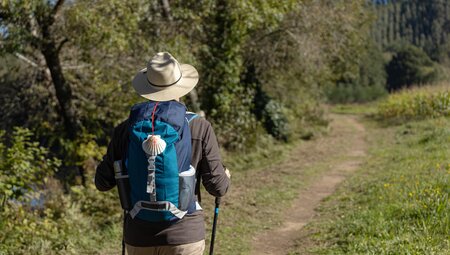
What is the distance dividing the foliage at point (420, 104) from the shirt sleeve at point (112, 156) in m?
17.2

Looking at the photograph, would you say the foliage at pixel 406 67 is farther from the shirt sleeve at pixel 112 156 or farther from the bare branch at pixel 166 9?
the shirt sleeve at pixel 112 156

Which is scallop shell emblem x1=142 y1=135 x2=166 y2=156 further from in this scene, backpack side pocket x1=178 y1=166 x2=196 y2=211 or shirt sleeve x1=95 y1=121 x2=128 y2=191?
shirt sleeve x1=95 y1=121 x2=128 y2=191

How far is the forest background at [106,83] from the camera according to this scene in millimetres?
7410

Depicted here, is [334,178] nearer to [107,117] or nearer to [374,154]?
[374,154]

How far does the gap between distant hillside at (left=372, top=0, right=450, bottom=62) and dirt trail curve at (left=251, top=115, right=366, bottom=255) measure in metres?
35.4

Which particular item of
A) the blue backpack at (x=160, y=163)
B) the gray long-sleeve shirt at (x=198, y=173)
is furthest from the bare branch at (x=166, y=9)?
the blue backpack at (x=160, y=163)

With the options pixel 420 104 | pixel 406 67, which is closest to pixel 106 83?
pixel 420 104

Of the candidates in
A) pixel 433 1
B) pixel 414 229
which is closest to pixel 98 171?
pixel 414 229

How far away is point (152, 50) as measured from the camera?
1117 centimetres

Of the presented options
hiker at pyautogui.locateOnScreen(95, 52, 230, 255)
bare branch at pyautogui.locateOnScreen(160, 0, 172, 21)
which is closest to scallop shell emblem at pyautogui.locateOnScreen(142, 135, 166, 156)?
hiker at pyautogui.locateOnScreen(95, 52, 230, 255)

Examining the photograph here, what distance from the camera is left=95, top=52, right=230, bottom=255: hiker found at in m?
2.85

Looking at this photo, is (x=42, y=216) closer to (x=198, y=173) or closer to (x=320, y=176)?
(x=320, y=176)

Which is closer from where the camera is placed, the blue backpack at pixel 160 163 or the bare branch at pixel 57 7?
the blue backpack at pixel 160 163

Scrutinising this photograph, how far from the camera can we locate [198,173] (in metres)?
3.17
